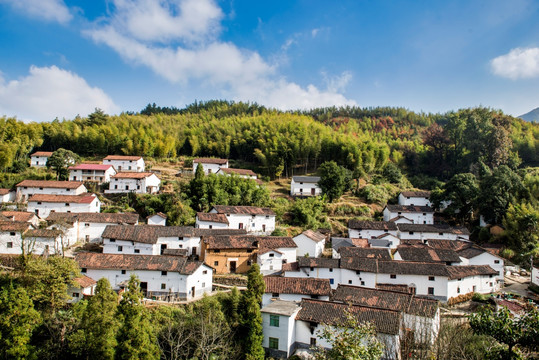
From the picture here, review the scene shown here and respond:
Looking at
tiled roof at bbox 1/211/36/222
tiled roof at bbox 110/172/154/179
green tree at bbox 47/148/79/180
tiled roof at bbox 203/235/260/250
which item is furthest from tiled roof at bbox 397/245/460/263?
green tree at bbox 47/148/79/180

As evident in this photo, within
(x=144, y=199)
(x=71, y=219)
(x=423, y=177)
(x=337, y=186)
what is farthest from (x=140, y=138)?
(x=423, y=177)

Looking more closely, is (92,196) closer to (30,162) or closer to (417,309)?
(30,162)


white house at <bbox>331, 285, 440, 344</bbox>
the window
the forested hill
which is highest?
the forested hill

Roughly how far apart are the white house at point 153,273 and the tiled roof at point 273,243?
14.6ft

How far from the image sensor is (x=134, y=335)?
39.5 feet

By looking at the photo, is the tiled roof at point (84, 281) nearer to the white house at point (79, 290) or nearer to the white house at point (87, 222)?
the white house at point (79, 290)

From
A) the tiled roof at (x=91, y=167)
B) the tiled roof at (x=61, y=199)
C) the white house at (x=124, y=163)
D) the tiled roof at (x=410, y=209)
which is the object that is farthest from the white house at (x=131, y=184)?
the tiled roof at (x=410, y=209)

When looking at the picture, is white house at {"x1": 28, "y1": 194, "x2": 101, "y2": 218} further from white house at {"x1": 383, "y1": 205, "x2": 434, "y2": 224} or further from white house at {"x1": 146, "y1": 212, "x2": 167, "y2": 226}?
white house at {"x1": 383, "y1": 205, "x2": 434, "y2": 224}

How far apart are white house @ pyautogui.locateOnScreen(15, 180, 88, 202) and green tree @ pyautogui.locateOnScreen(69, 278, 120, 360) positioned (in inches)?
686

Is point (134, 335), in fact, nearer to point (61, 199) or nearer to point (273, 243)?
point (273, 243)

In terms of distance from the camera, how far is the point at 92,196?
26250 millimetres

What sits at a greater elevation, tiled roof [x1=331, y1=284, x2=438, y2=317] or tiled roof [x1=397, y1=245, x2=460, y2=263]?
tiled roof [x1=397, y1=245, x2=460, y2=263]

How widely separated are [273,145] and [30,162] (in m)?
25.7

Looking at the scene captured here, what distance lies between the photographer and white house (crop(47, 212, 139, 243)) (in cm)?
2229
